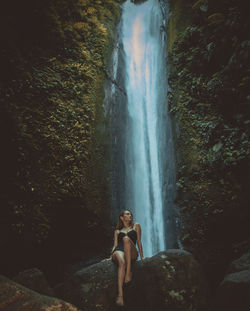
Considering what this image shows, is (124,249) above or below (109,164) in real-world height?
below

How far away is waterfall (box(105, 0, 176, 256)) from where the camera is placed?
8.39 metres

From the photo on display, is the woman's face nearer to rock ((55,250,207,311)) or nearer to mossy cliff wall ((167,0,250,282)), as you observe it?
rock ((55,250,207,311))

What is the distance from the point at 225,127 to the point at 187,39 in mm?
4649

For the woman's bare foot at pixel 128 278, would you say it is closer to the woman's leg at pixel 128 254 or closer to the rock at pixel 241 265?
the woman's leg at pixel 128 254

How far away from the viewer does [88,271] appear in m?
4.17

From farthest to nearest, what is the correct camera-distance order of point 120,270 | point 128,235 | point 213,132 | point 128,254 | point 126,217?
point 213,132
point 126,217
point 128,235
point 128,254
point 120,270

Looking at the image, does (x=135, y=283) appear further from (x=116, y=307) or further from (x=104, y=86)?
(x=104, y=86)

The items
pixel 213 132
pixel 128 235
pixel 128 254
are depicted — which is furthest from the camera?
pixel 213 132

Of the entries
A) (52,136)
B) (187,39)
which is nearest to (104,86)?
(52,136)

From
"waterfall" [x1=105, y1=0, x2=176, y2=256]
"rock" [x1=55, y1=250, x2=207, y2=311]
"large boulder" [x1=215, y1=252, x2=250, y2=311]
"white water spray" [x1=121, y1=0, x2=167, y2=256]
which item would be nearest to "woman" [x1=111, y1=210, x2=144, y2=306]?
"rock" [x1=55, y1=250, x2=207, y2=311]

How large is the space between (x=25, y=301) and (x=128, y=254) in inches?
72.1

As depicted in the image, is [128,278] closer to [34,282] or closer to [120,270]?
[120,270]

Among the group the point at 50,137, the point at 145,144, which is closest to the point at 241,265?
the point at 50,137

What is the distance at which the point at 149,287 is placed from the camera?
12.9 ft
